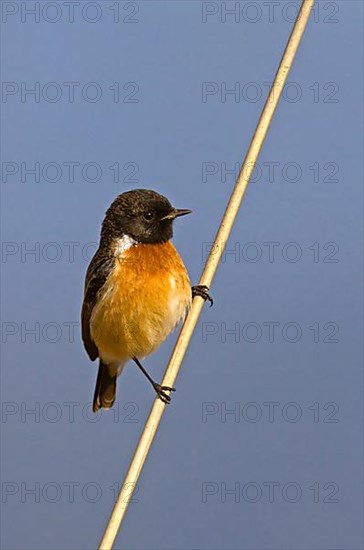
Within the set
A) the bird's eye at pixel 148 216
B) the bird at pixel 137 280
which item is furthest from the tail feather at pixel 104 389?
the bird's eye at pixel 148 216

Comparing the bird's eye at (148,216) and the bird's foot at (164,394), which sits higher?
the bird's eye at (148,216)

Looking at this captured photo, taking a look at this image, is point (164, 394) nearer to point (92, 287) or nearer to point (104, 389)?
point (92, 287)

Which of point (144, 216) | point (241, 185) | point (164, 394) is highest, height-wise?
point (241, 185)

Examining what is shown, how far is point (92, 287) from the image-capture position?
3439mm

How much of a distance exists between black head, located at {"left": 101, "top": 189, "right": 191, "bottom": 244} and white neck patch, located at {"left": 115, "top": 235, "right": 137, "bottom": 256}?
1cm

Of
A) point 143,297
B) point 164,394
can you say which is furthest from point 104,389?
point 164,394

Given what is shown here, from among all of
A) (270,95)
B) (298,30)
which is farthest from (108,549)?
(298,30)

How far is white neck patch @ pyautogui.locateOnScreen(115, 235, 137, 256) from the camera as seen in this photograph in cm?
334

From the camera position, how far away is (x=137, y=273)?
10.7 ft

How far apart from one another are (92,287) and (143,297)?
306 mm

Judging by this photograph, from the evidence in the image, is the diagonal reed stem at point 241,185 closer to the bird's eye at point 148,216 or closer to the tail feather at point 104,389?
the bird's eye at point 148,216

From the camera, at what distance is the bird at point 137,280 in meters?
3.24

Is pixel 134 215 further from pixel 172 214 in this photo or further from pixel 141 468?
pixel 141 468

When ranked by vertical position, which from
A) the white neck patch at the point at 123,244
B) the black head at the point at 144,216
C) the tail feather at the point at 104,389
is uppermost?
the black head at the point at 144,216
